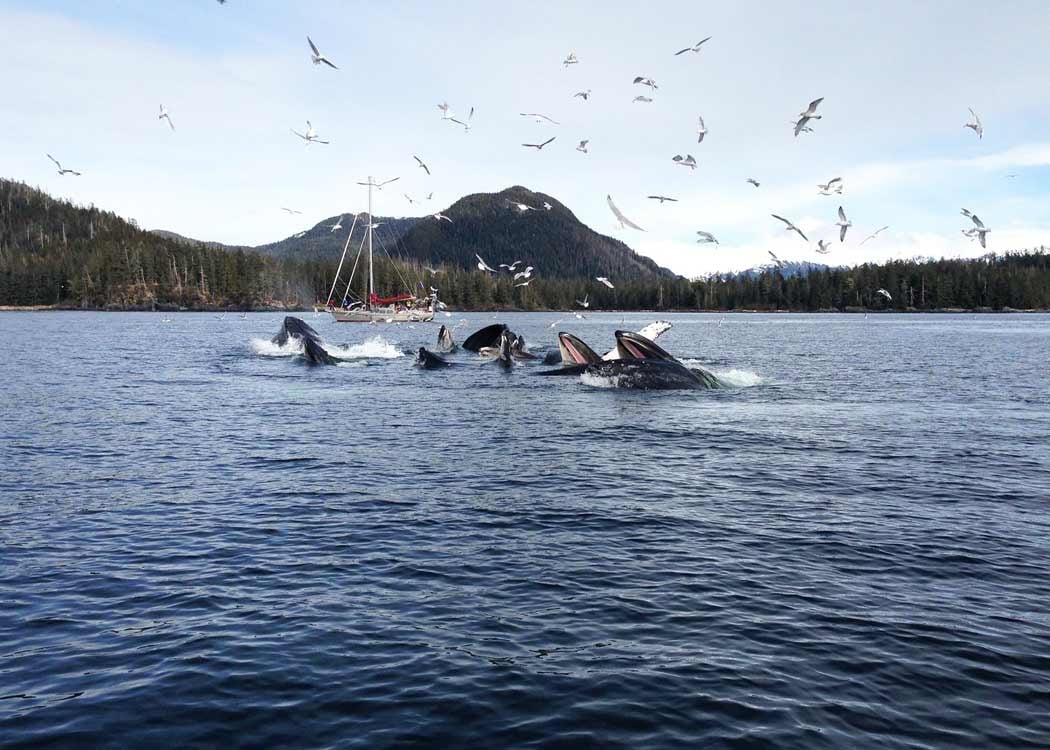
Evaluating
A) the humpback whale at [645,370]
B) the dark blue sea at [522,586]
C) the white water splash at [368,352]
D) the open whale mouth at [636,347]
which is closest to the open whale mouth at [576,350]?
the humpback whale at [645,370]

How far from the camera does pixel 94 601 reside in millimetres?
9469

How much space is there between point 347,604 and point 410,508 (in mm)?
4671

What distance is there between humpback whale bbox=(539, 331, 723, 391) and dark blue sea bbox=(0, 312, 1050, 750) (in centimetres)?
891

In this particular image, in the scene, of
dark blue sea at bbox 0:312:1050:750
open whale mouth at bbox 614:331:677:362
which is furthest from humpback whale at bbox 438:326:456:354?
dark blue sea at bbox 0:312:1050:750

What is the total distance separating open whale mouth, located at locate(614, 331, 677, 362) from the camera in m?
32.2

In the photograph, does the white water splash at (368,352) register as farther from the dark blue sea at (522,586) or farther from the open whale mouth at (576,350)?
the dark blue sea at (522,586)

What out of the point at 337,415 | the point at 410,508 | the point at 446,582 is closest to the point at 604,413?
the point at 337,415

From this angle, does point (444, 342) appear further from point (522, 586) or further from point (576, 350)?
point (522, 586)

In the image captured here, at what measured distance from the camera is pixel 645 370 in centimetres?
3212

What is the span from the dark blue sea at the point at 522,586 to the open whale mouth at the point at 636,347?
9304 millimetres

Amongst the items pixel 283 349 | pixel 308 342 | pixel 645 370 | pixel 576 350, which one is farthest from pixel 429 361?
pixel 283 349

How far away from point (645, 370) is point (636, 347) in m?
1.16

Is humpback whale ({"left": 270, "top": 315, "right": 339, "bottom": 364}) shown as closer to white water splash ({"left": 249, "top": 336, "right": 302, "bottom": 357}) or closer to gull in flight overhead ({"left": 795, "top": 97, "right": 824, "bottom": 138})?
white water splash ({"left": 249, "top": 336, "right": 302, "bottom": 357})

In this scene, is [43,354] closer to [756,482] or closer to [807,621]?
[756,482]
